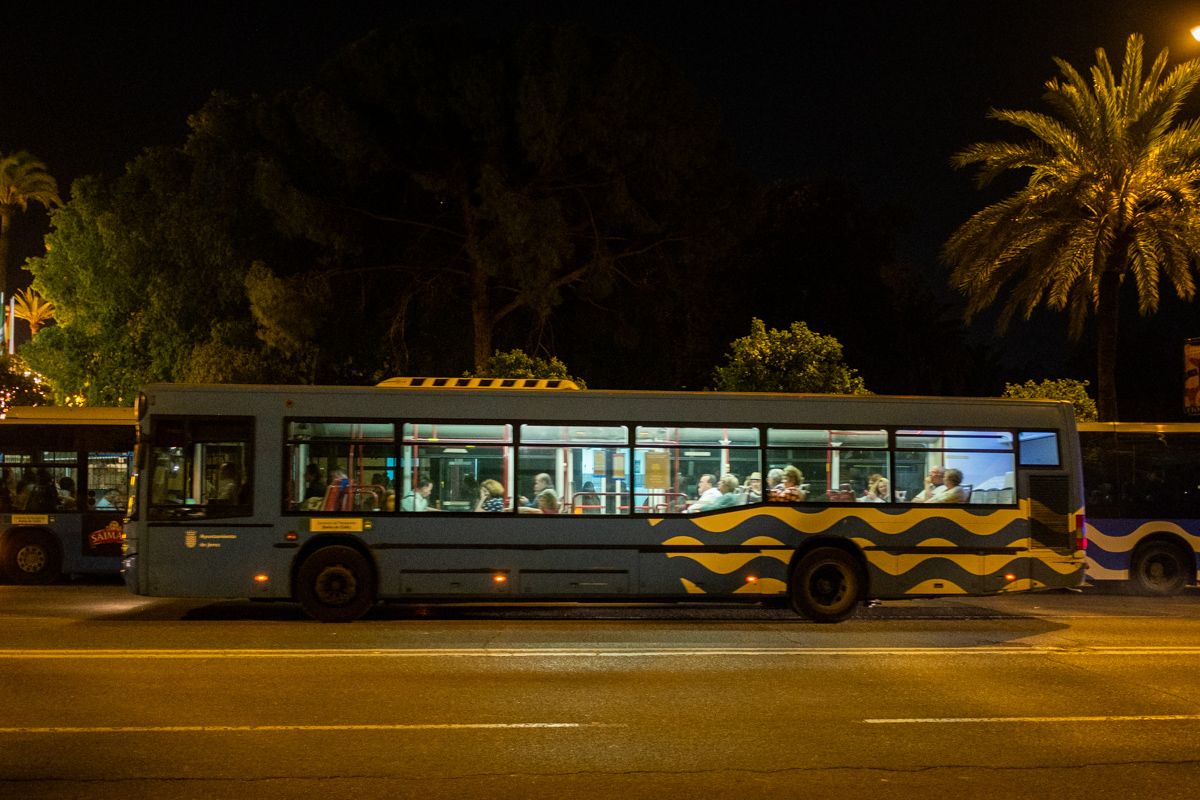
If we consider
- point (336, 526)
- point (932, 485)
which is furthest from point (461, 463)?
point (932, 485)

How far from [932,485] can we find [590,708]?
7488mm

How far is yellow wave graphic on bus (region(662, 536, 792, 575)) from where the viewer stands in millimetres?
14555

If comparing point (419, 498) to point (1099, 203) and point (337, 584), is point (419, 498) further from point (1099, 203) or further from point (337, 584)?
point (1099, 203)

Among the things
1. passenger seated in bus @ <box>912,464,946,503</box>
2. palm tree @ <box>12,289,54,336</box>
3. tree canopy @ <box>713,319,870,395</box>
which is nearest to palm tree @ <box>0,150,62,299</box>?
palm tree @ <box>12,289,54,336</box>

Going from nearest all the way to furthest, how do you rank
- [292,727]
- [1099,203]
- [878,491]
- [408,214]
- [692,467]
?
[292,727], [692,467], [878,491], [1099,203], [408,214]

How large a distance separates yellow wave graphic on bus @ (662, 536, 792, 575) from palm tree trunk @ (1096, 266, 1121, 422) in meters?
11.8

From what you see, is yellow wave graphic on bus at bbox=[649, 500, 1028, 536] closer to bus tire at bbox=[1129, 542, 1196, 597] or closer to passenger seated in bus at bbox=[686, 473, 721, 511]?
passenger seated in bus at bbox=[686, 473, 721, 511]

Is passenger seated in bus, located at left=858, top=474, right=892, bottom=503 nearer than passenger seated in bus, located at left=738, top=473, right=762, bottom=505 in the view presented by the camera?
No

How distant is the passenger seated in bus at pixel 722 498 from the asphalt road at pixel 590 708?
1.54 metres

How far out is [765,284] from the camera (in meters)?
41.7

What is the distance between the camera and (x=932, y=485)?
1501 centimetres

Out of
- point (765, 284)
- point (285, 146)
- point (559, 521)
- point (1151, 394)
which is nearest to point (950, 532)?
point (559, 521)

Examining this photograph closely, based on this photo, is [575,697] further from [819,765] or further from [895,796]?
[895,796]

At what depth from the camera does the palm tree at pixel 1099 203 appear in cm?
2238
